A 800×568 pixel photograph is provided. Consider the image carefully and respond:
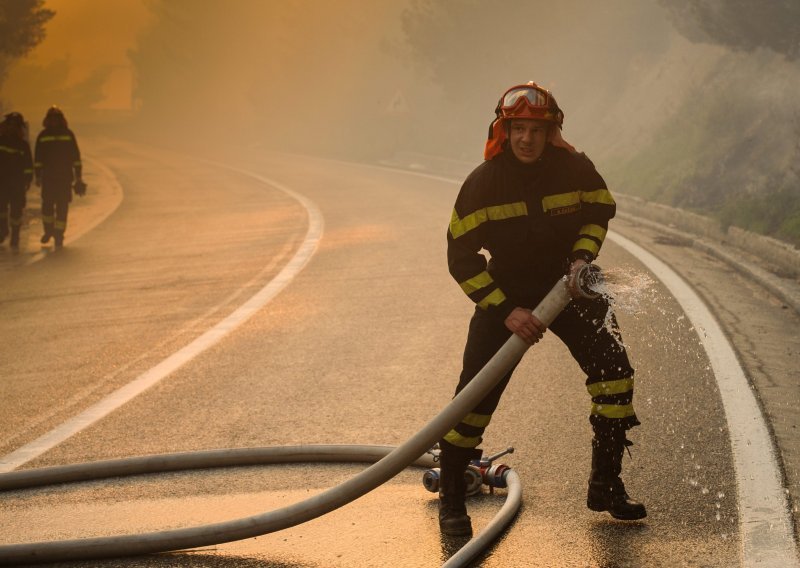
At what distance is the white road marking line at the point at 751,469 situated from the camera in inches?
192

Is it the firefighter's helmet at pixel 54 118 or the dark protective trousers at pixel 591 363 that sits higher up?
the firefighter's helmet at pixel 54 118

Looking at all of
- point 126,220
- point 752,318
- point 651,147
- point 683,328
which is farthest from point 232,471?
point 651,147

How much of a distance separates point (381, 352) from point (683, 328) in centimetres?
250

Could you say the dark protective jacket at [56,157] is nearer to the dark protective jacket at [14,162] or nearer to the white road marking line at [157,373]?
the dark protective jacket at [14,162]

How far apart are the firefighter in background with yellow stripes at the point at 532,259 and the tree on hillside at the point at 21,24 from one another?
34.2 metres

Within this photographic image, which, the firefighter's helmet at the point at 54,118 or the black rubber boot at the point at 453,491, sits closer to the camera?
the black rubber boot at the point at 453,491

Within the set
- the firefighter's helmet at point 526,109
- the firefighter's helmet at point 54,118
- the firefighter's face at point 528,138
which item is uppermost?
the firefighter's helmet at point 54,118

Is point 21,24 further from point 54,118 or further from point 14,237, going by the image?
point 54,118

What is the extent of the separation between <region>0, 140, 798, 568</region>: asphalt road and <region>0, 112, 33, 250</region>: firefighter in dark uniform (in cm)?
130

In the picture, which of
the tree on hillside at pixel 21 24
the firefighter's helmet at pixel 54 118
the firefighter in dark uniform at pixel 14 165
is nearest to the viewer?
the firefighter in dark uniform at pixel 14 165

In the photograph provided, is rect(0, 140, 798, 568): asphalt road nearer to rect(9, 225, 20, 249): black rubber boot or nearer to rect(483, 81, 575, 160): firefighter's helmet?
rect(483, 81, 575, 160): firefighter's helmet

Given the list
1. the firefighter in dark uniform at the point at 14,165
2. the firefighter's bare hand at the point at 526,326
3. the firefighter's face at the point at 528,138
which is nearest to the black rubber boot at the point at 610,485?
the firefighter's bare hand at the point at 526,326

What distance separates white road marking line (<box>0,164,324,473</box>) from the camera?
6793mm

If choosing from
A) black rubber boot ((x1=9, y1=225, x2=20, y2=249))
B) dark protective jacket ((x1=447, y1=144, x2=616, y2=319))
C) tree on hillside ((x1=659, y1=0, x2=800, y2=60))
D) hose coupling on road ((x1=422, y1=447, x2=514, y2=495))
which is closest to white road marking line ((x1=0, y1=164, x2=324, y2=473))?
hose coupling on road ((x1=422, y1=447, x2=514, y2=495))
